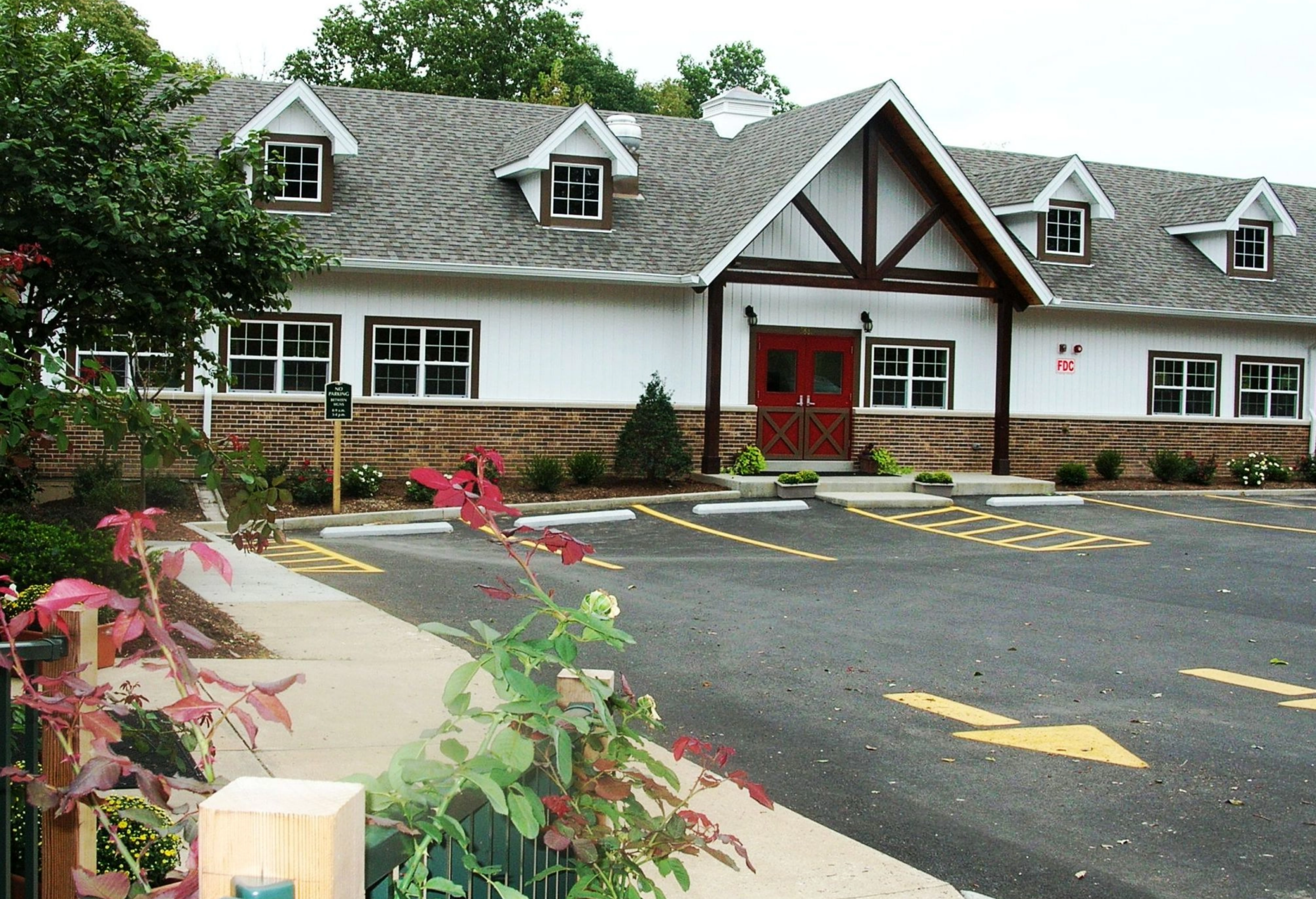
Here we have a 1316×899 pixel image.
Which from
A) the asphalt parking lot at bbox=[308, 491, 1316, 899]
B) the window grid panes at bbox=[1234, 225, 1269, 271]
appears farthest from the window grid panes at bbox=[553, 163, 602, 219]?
the window grid panes at bbox=[1234, 225, 1269, 271]

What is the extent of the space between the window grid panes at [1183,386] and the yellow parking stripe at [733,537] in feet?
40.6

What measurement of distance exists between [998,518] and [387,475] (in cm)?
999

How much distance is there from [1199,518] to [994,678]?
13.5 m

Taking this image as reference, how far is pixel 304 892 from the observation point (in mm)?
1846

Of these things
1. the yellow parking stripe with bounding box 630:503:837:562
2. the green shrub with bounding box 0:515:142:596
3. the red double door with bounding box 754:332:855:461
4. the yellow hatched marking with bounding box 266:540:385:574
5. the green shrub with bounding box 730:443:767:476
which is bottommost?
the yellow hatched marking with bounding box 266:540:385:574

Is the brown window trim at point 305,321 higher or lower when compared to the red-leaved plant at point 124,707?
higher

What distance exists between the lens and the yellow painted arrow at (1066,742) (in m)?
7.64

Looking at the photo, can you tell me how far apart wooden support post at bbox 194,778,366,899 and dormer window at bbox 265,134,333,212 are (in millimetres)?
22097

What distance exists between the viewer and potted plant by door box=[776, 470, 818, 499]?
22.8 m

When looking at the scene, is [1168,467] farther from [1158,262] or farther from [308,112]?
[308,112]

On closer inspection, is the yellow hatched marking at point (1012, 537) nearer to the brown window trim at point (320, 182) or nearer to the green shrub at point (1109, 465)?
the green shrub at point (1109, 465)

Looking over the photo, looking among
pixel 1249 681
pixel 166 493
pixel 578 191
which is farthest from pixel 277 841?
pixel 578 191

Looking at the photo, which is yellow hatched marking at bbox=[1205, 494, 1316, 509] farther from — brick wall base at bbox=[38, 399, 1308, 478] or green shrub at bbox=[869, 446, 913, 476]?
green shrub at bbox=[869, 446, 913, 476]

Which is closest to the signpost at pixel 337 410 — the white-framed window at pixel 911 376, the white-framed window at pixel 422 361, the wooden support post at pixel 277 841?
the white-framed window at pixel 422 361
